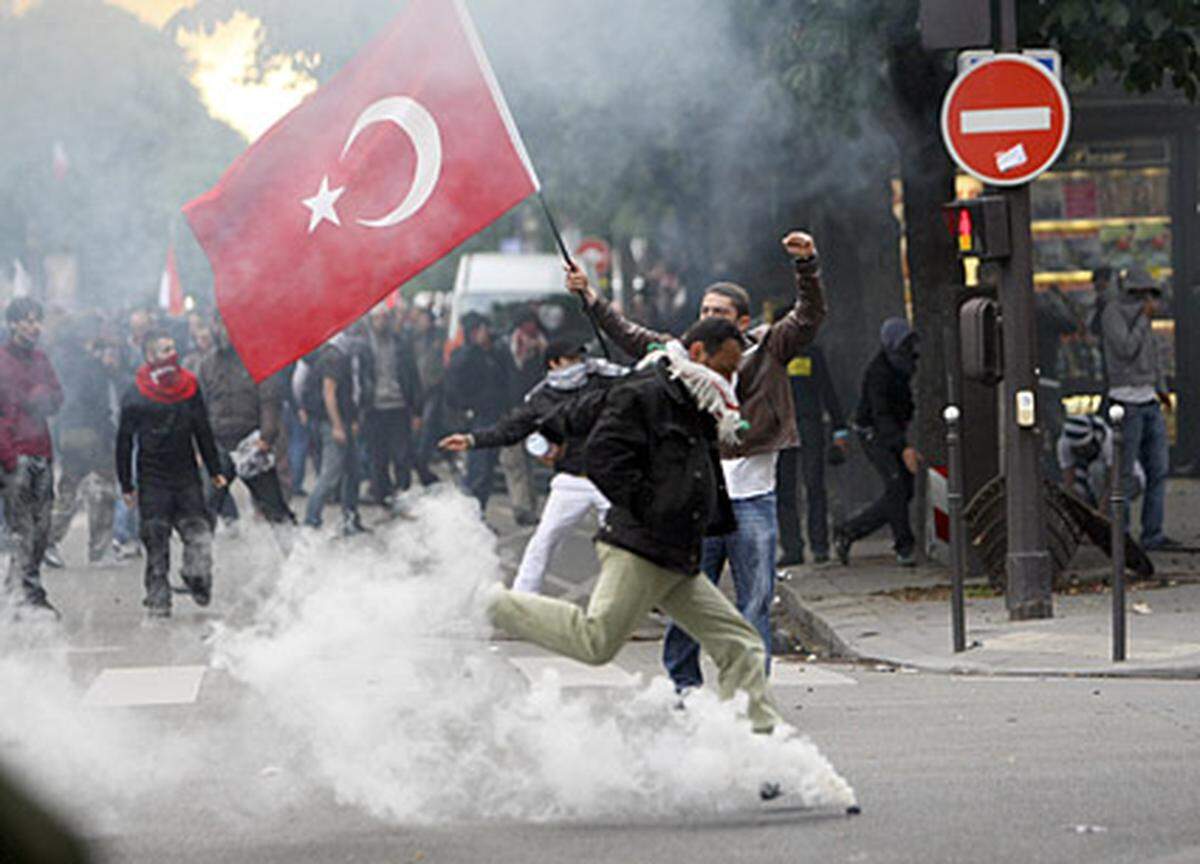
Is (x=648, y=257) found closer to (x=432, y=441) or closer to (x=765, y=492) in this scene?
(x=432, y=441)

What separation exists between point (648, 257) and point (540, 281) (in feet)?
68.8

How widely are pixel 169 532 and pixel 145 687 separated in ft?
10.4

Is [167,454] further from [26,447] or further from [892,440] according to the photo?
[892,440]

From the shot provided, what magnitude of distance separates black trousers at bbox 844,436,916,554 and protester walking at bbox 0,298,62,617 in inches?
191

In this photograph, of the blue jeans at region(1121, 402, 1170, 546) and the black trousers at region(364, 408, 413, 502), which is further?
the black trousers at region(364, 408, 413, 502)

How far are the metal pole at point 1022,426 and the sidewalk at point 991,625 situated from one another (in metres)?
0.18

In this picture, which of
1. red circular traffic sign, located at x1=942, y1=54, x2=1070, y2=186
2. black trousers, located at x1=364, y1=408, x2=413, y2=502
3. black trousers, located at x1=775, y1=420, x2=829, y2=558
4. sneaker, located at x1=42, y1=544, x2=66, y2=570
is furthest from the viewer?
black trousers, located at x1=364, y1=408, x2=413, y2=502

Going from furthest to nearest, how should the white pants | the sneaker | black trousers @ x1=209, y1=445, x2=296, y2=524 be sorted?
the sneaker, black trousers @ x1=209, y1=445, x2=296, y2=524, the white pants

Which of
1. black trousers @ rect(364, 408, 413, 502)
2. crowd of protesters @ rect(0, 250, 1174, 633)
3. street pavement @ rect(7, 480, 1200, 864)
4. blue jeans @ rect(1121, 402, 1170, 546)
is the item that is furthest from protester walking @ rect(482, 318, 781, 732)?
black trousers @ rect(364, 408, 413, 502)

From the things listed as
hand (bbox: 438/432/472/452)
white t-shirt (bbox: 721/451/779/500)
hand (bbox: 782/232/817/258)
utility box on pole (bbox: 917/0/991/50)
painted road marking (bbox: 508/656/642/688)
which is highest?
utility box on pole (bbox: 917/0/991/50)

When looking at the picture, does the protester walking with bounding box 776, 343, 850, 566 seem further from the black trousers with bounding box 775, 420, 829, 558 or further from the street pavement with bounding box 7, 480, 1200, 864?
the street pavement with bounding box 7, 480, 1200, 864

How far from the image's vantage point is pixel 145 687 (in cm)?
973

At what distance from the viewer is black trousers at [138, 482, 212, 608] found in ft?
41.5

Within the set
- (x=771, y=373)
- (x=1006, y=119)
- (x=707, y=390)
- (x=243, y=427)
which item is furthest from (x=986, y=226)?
(x=243, y=427)
